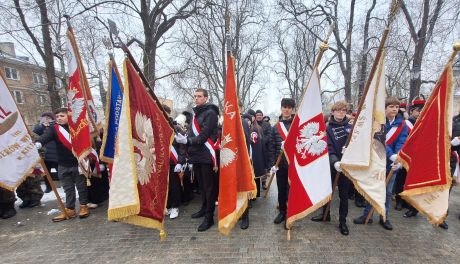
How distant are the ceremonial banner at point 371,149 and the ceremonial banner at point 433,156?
40 centimetres

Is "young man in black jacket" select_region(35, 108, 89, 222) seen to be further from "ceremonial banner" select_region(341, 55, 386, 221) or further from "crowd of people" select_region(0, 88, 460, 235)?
"ceremonial banner" select_region(341, 55, 386, 221)

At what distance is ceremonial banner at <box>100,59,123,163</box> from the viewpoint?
370 centimetres

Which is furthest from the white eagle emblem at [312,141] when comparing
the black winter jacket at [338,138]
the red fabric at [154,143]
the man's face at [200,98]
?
the red fabric at [154,143]


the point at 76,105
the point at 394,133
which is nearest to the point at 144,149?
the point at 76,105

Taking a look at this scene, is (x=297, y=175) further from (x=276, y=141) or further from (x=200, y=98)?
(x=200, y=98)

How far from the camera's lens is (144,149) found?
3268 mm

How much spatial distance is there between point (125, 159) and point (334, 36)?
673 inches

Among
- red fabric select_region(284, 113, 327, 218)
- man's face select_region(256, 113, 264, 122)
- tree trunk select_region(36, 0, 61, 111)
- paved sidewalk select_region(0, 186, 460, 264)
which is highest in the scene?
tree trunk select_region(36, 0, 61, 111)

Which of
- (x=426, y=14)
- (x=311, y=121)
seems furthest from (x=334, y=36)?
(x=311, y=121)

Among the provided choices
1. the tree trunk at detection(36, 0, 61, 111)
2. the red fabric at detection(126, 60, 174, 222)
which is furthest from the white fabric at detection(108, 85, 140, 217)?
the tree trunk at detection(36, 0, 61, 111)

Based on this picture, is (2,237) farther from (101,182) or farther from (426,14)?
(426,14)

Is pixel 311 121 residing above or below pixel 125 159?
above

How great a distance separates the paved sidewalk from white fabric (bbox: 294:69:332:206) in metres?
0.73

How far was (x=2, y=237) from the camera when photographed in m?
4.11
